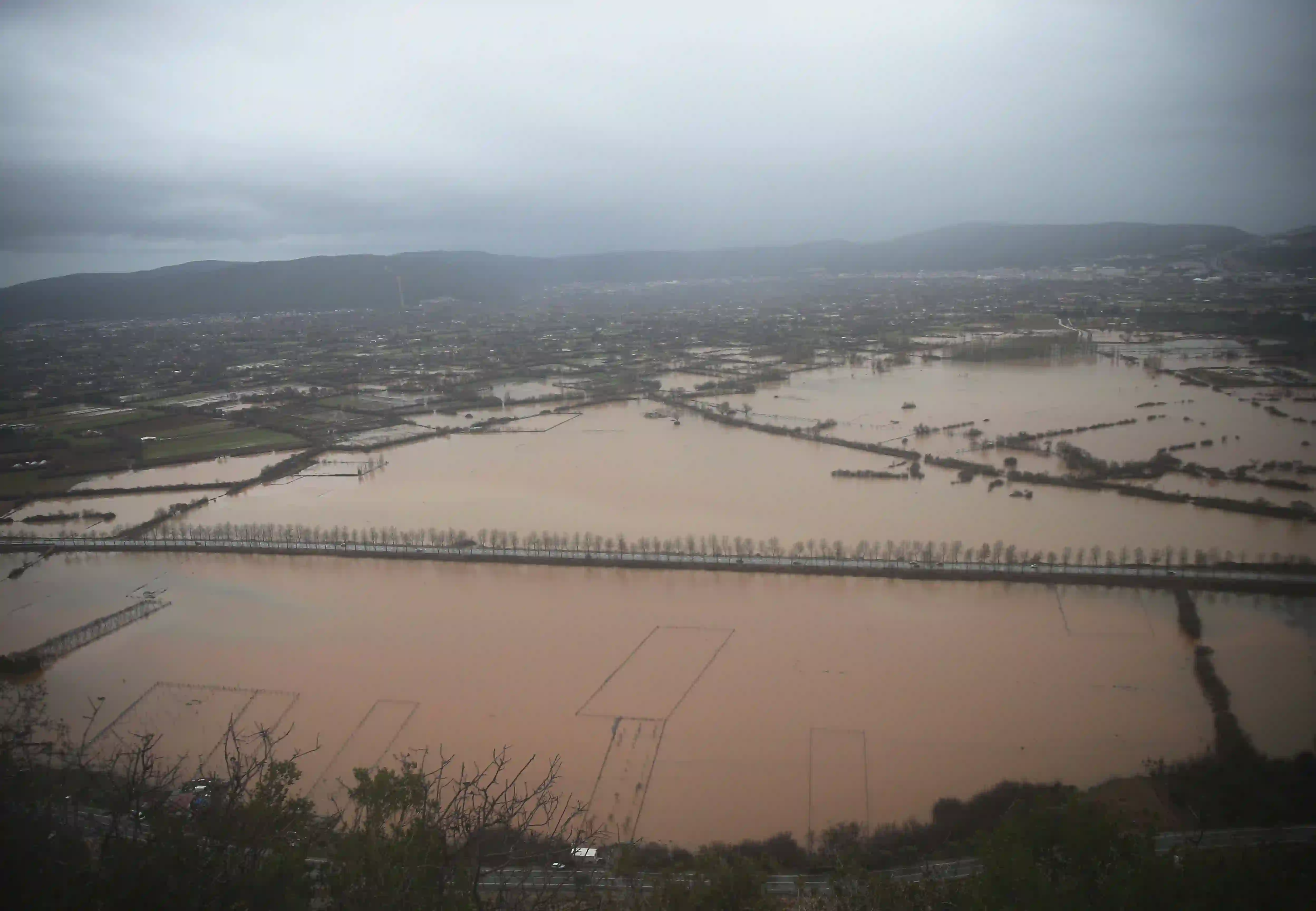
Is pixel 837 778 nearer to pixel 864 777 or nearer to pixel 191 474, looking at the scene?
pixel 864 777

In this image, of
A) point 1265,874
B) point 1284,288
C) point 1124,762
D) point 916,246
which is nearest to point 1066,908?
point 1265,874

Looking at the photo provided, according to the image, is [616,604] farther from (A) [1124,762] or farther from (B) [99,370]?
(B) [99,370]

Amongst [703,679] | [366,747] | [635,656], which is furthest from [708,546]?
[366,747]

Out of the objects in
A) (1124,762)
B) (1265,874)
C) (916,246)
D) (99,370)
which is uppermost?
(916,246)

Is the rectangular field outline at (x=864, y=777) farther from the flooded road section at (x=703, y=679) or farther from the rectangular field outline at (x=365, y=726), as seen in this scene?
the rectangular field outline at (x=365, y=726)

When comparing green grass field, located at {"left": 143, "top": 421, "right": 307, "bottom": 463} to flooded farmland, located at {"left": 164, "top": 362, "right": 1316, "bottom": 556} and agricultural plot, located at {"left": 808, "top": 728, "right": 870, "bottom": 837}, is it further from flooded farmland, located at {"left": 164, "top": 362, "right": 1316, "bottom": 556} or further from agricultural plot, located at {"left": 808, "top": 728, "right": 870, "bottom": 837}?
agricultural plot, located at {"left": 808, "top": 728, "right": 870, "bottom": 837}
